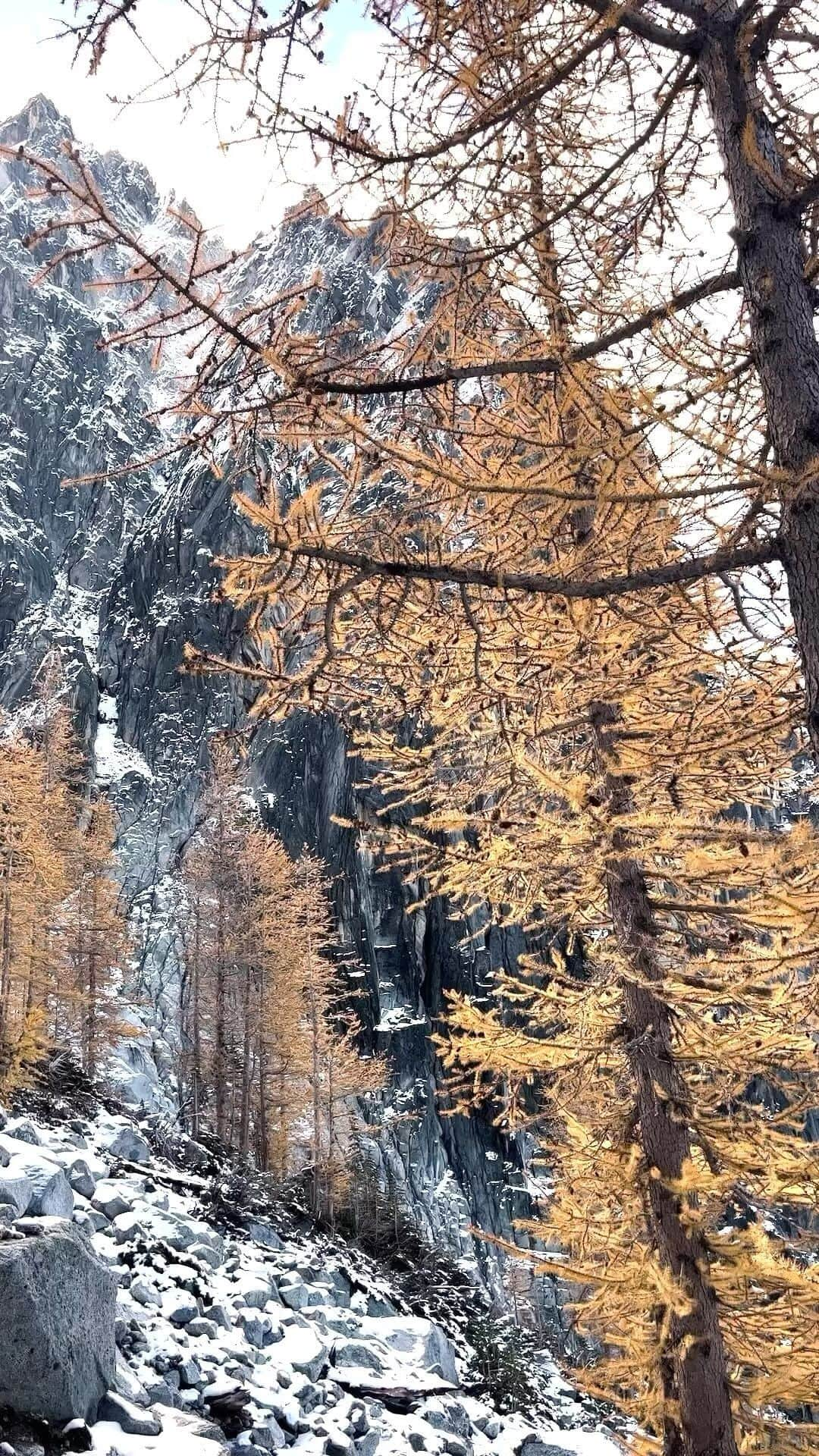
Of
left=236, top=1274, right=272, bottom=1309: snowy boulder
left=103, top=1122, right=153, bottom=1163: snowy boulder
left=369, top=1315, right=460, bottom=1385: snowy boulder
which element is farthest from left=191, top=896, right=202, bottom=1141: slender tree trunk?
left=236, top=1274, right=272, bottom=1309: snowy boulder

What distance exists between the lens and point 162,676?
173ft

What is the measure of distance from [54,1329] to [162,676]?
48.5 meters

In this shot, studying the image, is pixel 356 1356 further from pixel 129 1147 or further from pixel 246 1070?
pixel 246 1070

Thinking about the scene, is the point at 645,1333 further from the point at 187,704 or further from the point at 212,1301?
the point at 187,704

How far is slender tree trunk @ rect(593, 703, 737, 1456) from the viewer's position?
409 centimetres

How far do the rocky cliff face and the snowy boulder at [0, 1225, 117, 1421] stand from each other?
72.4 ft

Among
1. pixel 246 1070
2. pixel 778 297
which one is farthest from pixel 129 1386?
pixel 246 1070

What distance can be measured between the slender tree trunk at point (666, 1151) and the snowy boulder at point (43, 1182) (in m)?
7.18

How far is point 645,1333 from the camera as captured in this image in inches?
171

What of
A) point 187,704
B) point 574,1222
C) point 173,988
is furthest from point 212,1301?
point 187,704

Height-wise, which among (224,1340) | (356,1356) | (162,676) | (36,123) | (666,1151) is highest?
(36,123)

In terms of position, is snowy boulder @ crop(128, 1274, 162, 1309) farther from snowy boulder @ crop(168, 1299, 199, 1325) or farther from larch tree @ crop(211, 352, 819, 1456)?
larch tree @ crop(211, 352, 819, 1456)

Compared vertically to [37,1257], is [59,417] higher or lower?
higher

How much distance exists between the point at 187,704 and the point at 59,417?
114ft
